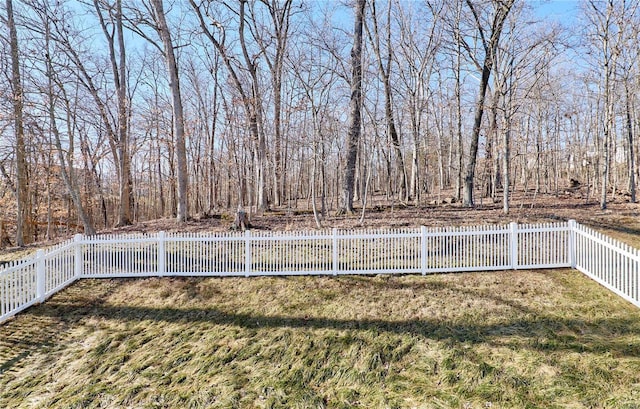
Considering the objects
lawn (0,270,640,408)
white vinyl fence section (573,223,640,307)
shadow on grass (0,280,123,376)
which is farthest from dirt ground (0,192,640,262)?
shadow on grass (0,280,123,376)

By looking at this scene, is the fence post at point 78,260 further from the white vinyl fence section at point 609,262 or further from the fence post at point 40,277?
the white vinyl fence section at point 609,262

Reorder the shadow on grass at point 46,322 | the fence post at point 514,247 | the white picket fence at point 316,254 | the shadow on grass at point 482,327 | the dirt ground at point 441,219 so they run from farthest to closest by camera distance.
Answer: the dirt ground at point 441,219 < the fence post at point 514,247 < the white picket fence at point 316,254 < the shadow on grass at point 46,322 < the shadow on grass at point 482,327

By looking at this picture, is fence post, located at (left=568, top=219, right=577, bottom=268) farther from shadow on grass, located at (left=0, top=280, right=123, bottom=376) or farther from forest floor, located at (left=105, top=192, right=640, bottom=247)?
shadow on grass, located at (left=0, top=280, right=123, bottom=376)

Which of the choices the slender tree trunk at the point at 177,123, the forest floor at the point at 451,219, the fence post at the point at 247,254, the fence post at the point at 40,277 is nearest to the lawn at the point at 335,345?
the fence post at the point at 40,277

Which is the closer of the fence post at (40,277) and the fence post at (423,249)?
the fence post at (40,277)

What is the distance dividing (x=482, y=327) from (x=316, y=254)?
337 centimetres

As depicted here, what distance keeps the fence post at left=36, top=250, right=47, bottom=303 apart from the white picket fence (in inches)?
0.6

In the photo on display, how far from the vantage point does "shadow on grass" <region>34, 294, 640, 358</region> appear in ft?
13.1

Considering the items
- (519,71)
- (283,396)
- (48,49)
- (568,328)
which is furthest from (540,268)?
(48,49)

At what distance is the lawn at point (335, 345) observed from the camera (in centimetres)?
361

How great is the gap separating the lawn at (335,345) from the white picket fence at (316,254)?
0.33 meters

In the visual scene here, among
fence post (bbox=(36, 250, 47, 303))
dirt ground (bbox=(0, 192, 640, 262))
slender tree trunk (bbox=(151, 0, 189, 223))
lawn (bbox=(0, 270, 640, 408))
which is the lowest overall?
lawn (bbox=(0, 270, 640, 408))

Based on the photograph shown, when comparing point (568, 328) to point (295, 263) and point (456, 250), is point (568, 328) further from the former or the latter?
point (295, 263)

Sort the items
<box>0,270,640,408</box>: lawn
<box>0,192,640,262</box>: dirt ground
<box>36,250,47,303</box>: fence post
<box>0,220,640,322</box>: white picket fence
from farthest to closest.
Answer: <box>0,192,640,262</box>: dirt ground
<box>0,220,640,322</box>: white picket fence
<box>36,250,47,303</box>: fence post
<box>0,270,640,408</box>: lawn
